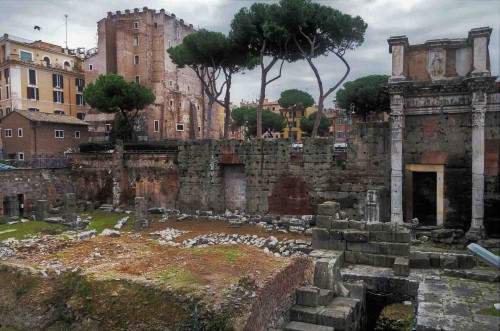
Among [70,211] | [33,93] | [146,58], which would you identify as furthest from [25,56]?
[70,211]

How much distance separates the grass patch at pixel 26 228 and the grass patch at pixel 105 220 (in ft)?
5.36

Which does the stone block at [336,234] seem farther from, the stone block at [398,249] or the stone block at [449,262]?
the stone block at [449,262]

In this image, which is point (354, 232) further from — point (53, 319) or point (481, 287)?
point (53, 319)

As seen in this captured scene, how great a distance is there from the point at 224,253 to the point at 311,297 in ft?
9.90

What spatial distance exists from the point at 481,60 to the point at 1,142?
117 feet

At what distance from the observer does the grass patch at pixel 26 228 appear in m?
18.9

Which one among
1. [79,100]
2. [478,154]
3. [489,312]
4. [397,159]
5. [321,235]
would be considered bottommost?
[489,312]

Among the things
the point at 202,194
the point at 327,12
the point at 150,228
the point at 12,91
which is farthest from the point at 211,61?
the point at 12,91

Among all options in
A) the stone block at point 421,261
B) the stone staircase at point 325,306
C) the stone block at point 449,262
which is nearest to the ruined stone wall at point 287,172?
the stone block at point 421,261

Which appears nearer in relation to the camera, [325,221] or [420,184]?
[325,221]

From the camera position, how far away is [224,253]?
38.5 feet

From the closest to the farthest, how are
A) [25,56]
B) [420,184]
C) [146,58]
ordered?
1. [420,184]
2. [146,58]
3. [25,56]

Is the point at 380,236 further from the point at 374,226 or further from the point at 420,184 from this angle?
the point at 420,184

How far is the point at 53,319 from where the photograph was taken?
9469 millimetres
